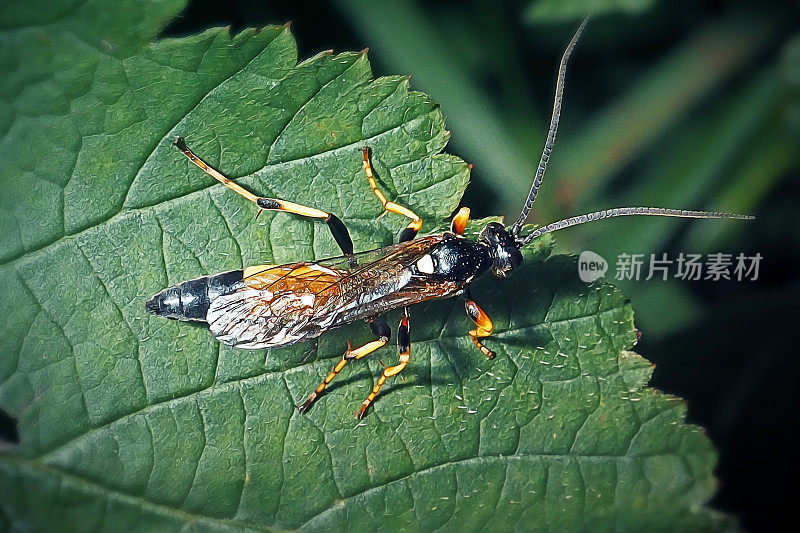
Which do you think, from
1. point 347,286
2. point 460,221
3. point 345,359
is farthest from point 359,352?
point 460,221

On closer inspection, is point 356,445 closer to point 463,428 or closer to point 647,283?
point 463,428

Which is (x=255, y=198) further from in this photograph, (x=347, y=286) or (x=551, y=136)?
(x=551, y=136)

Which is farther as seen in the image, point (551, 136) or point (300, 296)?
point (551, 136)

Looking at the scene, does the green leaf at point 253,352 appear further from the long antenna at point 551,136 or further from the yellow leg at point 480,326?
the long antenna at point 551,136

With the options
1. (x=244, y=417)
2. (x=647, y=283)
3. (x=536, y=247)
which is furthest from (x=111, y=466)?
(x=647, y=283)

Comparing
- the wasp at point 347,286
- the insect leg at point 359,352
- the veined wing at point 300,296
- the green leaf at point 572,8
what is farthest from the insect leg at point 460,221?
the green leaf at point 572,8

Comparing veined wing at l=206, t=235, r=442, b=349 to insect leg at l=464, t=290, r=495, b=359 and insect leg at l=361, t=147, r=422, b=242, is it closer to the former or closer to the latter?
insect leg at l=361, t=147, r=422, b=242

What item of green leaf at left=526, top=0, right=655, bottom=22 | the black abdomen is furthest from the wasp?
green leaf at left=526, top=0, right=655, bottom=22

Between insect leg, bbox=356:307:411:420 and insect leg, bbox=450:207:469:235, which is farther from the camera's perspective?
insect leg, bbox=450:207:469:235
